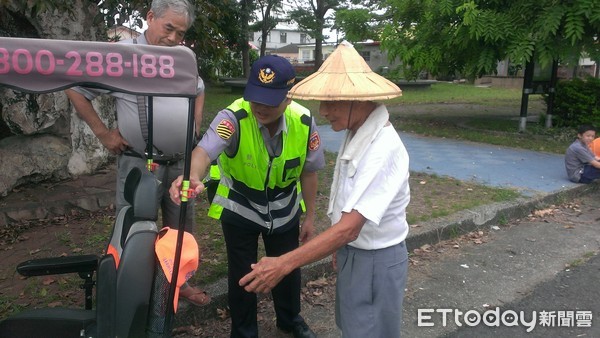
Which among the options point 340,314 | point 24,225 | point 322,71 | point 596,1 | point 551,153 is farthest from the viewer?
point 551,153

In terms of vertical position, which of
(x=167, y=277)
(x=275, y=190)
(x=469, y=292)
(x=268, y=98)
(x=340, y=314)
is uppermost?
(x=268, y=98)

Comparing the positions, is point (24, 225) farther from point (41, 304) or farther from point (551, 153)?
point (551, 153)

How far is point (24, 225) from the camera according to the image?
5.14m

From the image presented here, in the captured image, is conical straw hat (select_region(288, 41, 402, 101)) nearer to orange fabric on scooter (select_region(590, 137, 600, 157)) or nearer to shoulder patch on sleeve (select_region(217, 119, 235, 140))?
shoulder patch on sleeve (select_region(217, 119, 235, 140))

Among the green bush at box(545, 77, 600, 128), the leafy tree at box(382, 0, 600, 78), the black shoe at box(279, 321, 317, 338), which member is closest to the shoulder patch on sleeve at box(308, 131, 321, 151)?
the black shoe at box(279, 321, 317, 338)

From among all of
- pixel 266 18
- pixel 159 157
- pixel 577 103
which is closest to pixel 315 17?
pixel 266 18

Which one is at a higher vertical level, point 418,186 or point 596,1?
point 596,1

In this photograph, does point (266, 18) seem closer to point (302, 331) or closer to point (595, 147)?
point (595, 147)

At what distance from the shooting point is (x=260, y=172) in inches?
113

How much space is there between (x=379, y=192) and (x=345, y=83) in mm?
478

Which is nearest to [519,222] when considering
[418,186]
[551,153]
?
[418,186]

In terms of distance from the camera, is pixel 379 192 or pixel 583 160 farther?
pixel 583 160

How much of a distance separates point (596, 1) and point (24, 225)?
29.1 ft

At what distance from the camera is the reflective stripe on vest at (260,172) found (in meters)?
2.82
